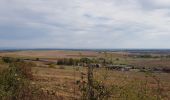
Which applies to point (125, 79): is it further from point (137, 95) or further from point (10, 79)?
point (10, 79)

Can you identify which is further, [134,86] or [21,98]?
[21,98]

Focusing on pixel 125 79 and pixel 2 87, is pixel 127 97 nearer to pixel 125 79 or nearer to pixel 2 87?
pixel 125 79

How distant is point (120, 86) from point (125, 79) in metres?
0.61

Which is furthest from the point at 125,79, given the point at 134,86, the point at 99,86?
the point at 99,86

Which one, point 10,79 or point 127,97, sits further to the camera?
point 10,79

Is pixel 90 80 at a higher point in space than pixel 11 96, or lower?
higher

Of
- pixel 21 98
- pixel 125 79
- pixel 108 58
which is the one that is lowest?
pixel 21 98

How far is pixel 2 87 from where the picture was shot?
9.51m

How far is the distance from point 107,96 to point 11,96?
114 inches

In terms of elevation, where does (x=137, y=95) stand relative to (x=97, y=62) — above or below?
below

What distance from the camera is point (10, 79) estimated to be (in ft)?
32.9

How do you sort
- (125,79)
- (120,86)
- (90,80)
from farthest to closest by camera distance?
(125,79), (120,86), (90,80)

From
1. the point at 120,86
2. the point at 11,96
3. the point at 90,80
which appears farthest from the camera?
the point at 11,96

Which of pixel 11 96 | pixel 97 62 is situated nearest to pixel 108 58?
pixel 97 62
